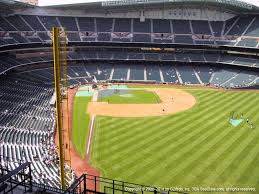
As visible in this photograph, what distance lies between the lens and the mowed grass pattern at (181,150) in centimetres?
3120

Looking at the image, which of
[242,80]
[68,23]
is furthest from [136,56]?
[242,80]

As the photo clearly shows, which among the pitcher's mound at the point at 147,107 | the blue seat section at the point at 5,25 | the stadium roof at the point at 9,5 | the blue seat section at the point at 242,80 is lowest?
the pitcher's mound at the point at 147,107

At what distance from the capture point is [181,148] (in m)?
38.1

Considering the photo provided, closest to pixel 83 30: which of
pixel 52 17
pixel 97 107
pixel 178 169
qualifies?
pixel 52 17

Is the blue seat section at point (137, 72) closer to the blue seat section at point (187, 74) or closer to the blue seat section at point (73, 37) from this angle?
the blue seat section at point (187, 74)

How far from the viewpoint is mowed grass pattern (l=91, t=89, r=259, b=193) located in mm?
31203

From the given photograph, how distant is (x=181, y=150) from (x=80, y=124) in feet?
57.6

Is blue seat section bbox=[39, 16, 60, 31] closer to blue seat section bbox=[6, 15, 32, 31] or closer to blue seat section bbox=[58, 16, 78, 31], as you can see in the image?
blue seat section bbox=[58, 16, 78, 31]

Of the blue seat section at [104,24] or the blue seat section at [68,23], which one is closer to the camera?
the blue seat section at [68,23]

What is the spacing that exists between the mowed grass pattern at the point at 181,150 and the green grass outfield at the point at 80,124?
1.56 metres

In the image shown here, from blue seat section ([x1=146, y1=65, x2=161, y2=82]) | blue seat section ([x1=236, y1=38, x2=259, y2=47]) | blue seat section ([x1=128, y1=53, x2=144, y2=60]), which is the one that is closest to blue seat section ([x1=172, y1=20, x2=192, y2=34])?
blue seat section ([x1=128, y1=53, x2=144, y2=60])

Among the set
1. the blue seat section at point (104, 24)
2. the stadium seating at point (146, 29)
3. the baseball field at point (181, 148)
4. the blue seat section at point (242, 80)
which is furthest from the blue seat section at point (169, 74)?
the baseball field at point (181, 148)

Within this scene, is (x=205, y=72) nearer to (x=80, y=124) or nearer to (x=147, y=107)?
(x=147, y=107)

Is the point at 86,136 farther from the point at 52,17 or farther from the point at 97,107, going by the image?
the point at 52,17
